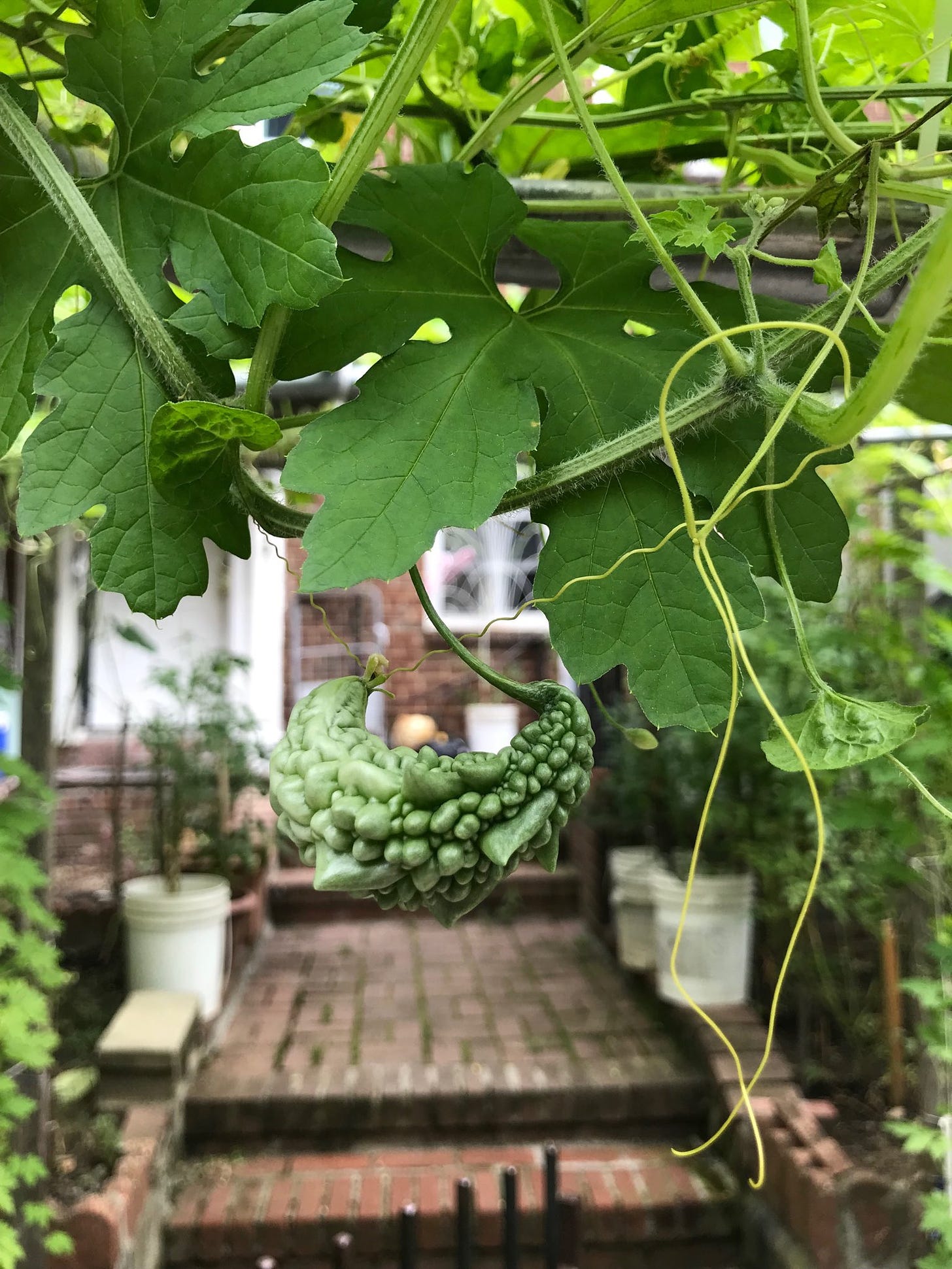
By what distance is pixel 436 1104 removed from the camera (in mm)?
3115

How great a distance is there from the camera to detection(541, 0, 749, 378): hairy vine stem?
42cm

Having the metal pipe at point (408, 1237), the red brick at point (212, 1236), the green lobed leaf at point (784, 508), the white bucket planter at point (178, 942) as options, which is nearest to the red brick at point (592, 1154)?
the red brick at point (212, 1236)

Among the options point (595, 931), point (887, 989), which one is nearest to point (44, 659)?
point (887, 989)

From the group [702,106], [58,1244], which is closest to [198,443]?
[702,106]

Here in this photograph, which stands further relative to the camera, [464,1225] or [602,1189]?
[602,1189]

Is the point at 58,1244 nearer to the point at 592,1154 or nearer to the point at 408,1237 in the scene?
the point at 408,1237

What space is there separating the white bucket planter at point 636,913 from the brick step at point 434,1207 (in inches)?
37.9

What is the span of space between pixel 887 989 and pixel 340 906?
9.37 ft

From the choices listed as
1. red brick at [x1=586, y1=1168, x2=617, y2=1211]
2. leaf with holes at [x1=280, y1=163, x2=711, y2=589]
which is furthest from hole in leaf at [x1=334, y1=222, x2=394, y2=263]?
red brick at [x1=586, y1=1168, x2=617, y2=1211]

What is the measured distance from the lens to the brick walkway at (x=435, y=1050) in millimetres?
3109

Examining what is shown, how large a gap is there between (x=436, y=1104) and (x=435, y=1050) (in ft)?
1.02

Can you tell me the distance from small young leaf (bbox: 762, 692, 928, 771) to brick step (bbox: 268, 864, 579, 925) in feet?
14.6

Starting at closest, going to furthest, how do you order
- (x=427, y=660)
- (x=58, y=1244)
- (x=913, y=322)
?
1. (x=913, y=322)
2. (x=58, y=1244)
3. (x=427, y=660)

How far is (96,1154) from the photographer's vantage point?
273cm
